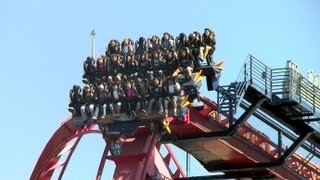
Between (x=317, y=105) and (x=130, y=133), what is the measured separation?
7.37m

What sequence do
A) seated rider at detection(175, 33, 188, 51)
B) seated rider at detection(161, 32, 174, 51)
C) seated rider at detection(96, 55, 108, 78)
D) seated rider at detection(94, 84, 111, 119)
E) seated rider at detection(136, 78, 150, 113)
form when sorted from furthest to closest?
seated rider at detection(96, 55, 108, 78) < seated rider at detection(161, 32, 174, 51) < seated rider at detection(175, 33, 188, 51) < seated rider at detection(94, 84, 111, 119) < seated rider at detection(136, 78, 150, 113)

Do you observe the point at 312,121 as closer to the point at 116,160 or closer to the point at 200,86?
the point at 200,86

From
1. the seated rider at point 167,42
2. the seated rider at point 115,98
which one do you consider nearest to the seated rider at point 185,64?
the seated rider at point 167,42

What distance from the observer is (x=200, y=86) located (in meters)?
34.1

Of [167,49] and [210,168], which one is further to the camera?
[210,168]

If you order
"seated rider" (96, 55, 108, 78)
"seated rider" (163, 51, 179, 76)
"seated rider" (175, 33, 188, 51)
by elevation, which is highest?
"seated rider" (175, 33, 188, 51)

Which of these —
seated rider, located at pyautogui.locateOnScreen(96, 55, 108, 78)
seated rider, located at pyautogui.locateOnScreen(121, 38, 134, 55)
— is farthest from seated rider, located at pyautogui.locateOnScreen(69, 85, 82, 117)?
seated rider, located at pyautogui.locateOnScreen(121, 38, 134, 55)

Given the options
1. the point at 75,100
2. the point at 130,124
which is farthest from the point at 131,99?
the point at 75,100

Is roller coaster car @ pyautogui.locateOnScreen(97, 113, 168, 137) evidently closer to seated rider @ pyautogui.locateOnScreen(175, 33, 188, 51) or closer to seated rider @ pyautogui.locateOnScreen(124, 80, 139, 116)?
seated rider @ pyautogui.locateOnScreen(124, 80, 139, 116)

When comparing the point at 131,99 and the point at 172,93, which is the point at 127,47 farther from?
the point at 172,93

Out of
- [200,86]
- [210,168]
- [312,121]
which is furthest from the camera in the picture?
[210,168]

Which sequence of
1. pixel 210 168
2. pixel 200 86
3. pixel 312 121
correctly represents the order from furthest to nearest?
pixel 210 168 < pixel 312 121 < pixel 200 86

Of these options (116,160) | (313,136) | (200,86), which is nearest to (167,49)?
(200,86)

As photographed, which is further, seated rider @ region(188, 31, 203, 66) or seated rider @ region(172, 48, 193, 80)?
seated rider @ region(188, 31, 203, 66)
